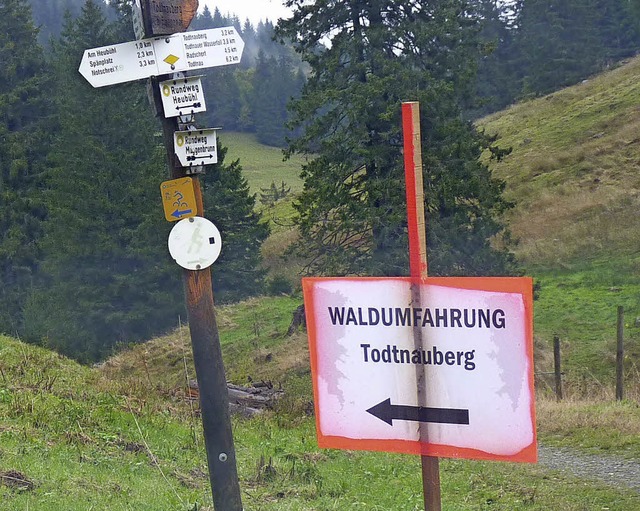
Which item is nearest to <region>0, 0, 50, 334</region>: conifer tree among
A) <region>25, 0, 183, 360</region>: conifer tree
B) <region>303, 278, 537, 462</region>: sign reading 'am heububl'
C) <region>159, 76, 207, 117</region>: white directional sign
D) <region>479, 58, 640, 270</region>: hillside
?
<region>25, 0, 183, 360</region>: conifer tree

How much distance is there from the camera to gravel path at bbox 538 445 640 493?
28.2ft

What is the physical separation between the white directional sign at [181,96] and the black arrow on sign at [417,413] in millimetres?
2047

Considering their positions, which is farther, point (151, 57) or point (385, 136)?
point (385, 136)

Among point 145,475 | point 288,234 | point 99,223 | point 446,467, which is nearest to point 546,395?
point 446,467

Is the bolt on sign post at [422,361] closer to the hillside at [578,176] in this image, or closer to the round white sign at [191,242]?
the round white sign at [191,242]

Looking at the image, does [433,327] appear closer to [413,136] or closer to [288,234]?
[413,136]

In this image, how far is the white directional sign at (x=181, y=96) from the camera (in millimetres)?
4656

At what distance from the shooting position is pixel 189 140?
473 centimetres

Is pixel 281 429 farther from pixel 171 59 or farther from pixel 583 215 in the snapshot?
pixel 583 215

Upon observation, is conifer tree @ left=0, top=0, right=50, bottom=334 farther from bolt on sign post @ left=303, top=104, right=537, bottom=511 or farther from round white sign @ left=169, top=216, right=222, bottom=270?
bolt on sign post @ left=303, top=104, right=537, bottom=511

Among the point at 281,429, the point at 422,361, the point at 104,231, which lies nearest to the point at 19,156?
the point at 104,231

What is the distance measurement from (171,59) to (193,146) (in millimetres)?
492

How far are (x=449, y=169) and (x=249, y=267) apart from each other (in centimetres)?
1639

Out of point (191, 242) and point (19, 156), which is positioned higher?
point (191, 242)
